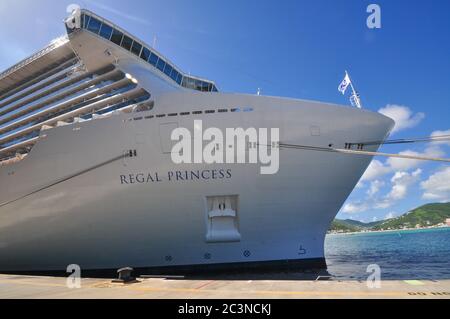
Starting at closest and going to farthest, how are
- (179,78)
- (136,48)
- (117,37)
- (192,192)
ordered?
(192,192), (117,37), (136,48), (179,78)

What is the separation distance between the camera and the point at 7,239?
13.8 metres

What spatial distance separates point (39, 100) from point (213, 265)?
13.8 meters

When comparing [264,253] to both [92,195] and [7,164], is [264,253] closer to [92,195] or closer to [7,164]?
[92,195]

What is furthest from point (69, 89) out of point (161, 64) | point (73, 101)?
point (161, 64)

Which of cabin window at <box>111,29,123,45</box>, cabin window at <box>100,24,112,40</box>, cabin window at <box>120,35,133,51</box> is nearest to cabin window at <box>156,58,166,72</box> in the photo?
cabin window at <box>120,35,133,51</box>

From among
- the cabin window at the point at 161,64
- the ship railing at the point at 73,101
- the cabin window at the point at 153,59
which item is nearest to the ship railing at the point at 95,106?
the ship railing at the point at 73,101

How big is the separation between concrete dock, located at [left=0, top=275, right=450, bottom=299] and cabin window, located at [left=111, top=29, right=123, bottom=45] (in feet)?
44.1

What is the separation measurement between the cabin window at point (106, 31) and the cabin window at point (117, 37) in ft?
0.69

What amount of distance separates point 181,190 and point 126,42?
10.2 m

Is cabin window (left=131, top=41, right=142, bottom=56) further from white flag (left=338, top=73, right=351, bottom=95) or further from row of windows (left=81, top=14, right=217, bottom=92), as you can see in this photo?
white flag (left=338, top=73, right=351, bottom=95)

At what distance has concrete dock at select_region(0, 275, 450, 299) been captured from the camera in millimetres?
5625

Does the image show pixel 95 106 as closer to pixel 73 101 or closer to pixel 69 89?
pixel 73 101

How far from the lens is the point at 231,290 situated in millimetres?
6344
